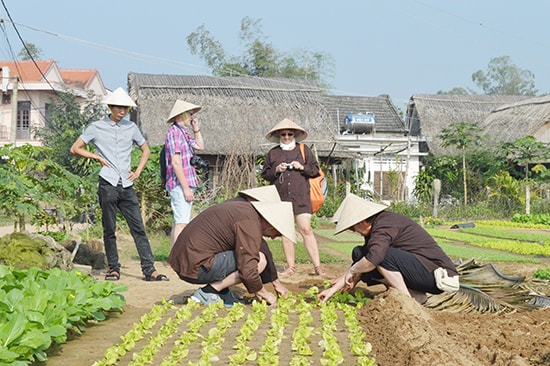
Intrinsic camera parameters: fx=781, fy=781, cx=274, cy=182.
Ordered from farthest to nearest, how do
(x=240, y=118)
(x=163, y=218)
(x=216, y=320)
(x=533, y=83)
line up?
(x=533, y=83)
(x=240, y=118)
(x=163, y=218)
(x=216, y=320)

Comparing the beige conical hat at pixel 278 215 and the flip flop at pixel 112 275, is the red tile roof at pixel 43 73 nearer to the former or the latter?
the flip flop at pixel 112 275

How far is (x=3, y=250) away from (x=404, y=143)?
24.4 m

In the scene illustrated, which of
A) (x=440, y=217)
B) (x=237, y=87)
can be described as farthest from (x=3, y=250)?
(x=237, y=87)

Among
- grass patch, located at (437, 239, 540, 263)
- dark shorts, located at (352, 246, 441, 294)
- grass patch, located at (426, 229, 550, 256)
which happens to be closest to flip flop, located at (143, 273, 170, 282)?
dark shorts, located at (352, 246, 441, 294)

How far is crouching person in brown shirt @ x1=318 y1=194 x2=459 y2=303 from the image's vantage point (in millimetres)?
6332

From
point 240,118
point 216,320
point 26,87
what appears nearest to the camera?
point 216,320

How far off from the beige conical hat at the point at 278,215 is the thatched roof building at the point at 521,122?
95.0 ft

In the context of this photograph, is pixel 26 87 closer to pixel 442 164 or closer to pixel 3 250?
pixel 442 164

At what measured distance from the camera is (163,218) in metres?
15.1

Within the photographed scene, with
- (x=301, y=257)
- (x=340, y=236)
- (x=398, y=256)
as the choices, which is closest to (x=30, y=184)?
(x=398, y=256)

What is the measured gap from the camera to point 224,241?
20.9ft

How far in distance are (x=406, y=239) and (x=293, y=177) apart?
8.62 feet

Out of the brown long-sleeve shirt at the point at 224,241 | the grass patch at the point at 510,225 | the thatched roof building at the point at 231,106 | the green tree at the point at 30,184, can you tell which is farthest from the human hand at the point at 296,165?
the thatched roof building at the point at 231,106

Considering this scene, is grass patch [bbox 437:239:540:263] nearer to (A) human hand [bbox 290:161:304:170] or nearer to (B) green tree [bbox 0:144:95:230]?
(A) human hand [bbox 290:161:304:170]
